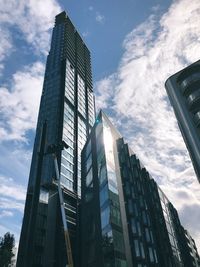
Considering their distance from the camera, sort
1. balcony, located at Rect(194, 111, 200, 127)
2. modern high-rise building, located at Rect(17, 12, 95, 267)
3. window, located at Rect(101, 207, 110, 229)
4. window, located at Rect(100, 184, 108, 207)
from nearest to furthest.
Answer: window, located at Rect(101, 207, 110, 229) → window, located at Rect(100, 184, 108, 207) → balcony, located at Rect(194, 111, 200, 127) → modern high-rise building, located at Rect(17, 12, 95, 267)

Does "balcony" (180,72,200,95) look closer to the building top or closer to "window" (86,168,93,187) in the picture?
"window" (86,168,93,187)

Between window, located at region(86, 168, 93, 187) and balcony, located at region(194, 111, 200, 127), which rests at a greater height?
balcony, located at region(194, 111, 200, 127)

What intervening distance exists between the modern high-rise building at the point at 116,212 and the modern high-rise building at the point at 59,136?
815cm

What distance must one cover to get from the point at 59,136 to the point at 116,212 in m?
26.0

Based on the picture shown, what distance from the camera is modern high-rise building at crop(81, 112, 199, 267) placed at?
32.2 m

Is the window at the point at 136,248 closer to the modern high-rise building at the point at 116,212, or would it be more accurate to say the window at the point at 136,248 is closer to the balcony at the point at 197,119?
the modern high-rise building at the point at 116,212

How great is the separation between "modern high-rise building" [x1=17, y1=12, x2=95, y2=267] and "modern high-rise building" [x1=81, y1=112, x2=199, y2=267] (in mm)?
8154

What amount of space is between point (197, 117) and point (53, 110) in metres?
49.3

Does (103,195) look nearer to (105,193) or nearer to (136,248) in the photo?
(105,193)

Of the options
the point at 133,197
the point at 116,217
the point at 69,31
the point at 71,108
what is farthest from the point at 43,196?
the point at 69,31

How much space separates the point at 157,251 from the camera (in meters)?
45.5

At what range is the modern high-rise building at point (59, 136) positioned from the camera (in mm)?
46812

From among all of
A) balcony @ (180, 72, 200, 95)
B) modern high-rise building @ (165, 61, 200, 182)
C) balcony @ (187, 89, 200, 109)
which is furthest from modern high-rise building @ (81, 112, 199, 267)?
balcony @ (180, 72, 200, 95)

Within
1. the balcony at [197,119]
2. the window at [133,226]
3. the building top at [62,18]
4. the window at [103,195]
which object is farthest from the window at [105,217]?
the building top at [62,18]
